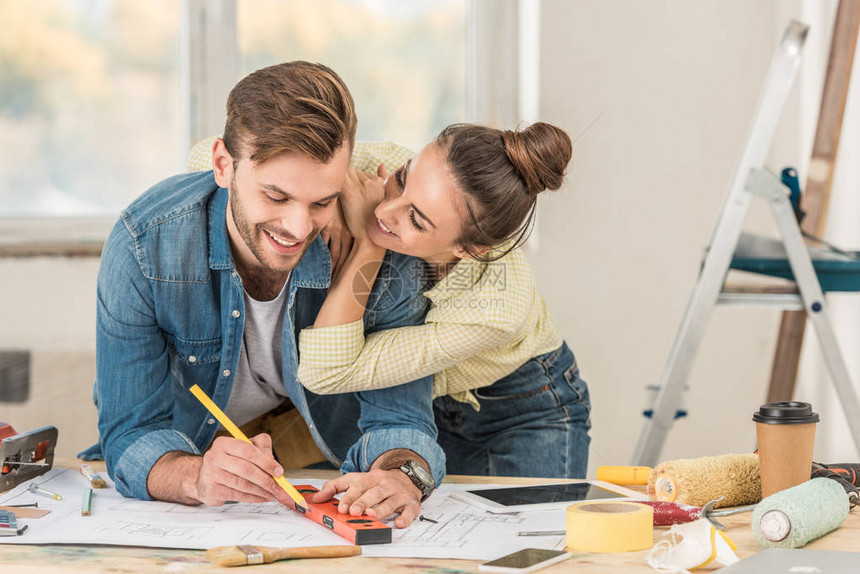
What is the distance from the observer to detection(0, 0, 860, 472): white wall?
2.32 metres

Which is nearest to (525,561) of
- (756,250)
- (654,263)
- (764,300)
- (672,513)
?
(672,513)

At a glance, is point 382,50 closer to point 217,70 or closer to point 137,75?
point 217,70

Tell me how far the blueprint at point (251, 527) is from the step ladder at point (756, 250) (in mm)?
909

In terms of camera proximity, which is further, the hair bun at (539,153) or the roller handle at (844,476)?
the hair bun at (539,153)

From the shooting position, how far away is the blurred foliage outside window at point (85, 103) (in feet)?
8.20

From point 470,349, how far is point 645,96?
50.4 inches

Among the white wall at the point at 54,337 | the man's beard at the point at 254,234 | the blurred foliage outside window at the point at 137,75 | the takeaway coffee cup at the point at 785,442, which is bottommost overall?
the white wall at the point at 54,337

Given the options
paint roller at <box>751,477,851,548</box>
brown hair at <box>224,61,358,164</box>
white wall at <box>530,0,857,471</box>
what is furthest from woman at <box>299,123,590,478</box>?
white wall at <box>530,0,857,471</box>

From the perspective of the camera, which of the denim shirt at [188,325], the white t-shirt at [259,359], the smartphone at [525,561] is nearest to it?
the smartphone at [525,561]

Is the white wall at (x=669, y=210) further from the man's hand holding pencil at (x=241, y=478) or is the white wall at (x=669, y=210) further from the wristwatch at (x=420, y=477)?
the man's hand holding pencil at (x=241, y=478)

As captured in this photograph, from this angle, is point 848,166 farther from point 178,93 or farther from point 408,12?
point 178,93

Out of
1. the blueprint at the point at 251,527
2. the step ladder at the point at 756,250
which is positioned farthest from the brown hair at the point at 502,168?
the step ladder at the point at 756,250

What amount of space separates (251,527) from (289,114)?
20.4 inches

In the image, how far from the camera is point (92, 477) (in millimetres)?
1157
